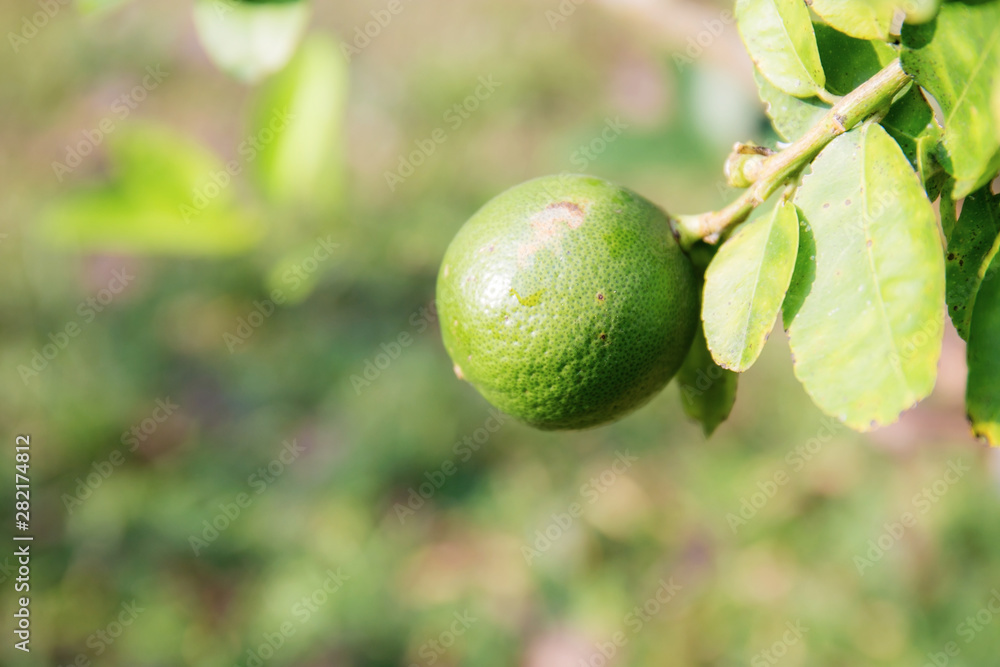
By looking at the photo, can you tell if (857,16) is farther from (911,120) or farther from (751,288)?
(751,288)

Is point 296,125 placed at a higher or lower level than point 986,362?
higher

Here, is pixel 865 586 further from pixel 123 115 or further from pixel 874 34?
pixel 123 115

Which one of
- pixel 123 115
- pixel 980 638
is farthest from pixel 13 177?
pixel 980 638

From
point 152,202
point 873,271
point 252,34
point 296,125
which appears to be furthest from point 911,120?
point 152,202

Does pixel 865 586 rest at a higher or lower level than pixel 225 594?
lower

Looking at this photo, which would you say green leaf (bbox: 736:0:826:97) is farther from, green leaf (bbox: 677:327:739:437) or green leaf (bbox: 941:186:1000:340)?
green leaf (bbox: 677:327:739:437)

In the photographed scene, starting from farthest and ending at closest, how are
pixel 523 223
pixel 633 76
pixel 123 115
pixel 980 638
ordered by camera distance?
pixel 123 115 < pixel 633 76 < pixel 980 638 < pixel 523 223

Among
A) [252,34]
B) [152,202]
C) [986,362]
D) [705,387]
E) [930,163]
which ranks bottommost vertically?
[705,387]
